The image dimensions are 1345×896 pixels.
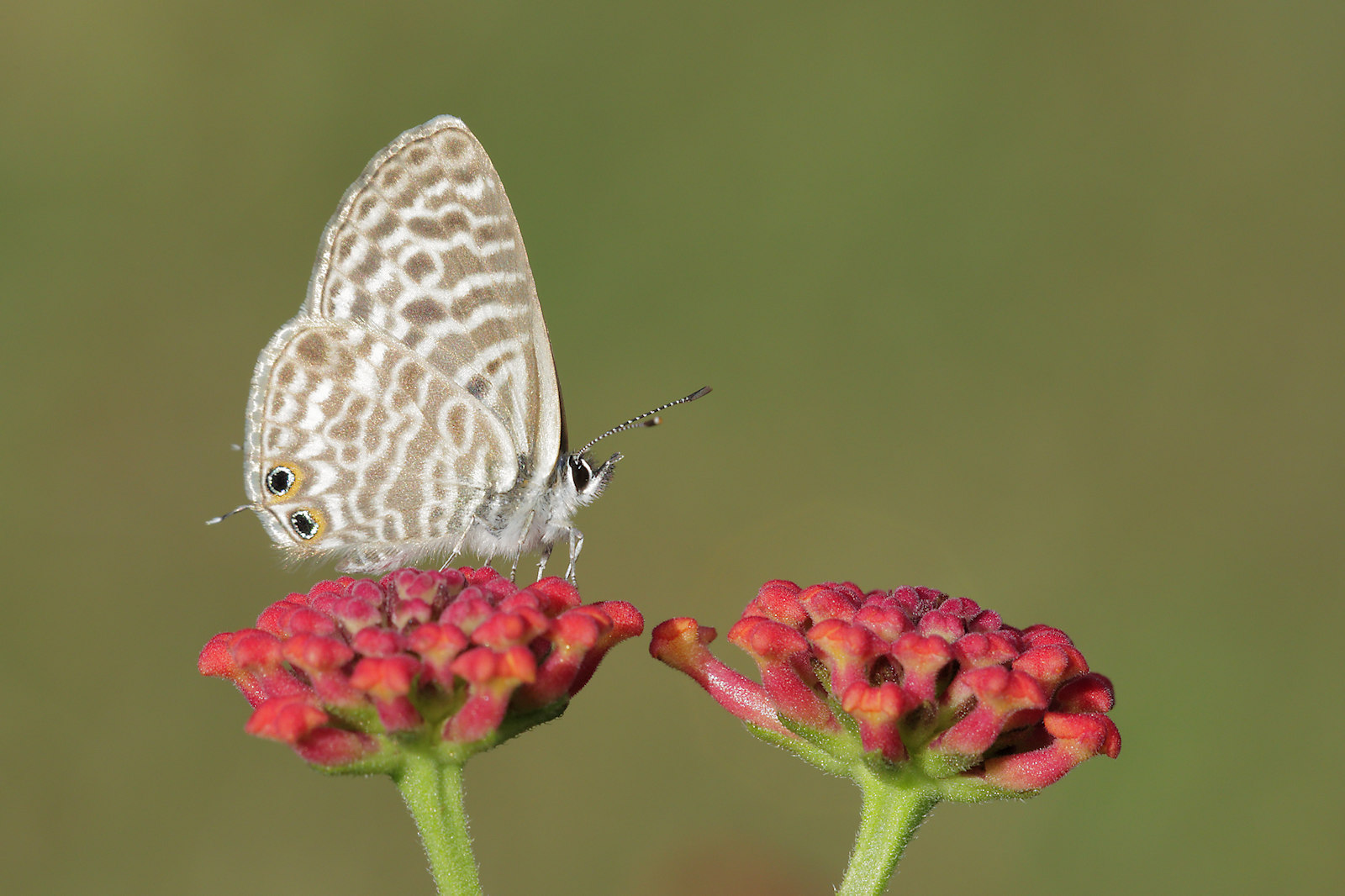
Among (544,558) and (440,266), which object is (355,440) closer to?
(440,266)

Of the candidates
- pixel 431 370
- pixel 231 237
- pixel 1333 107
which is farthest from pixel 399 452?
pixel 1333 107

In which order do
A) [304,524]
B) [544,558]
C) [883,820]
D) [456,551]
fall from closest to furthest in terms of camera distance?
[883,820] → [304,524] → [456,551] → [544,558]

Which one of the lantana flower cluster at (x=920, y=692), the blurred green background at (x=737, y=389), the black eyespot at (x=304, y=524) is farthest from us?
the blurred green background at (x=737, y=389)

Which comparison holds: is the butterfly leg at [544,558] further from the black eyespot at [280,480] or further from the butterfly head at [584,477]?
the black eyespot at [280,480]

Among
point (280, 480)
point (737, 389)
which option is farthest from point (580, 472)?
point (737, 389)

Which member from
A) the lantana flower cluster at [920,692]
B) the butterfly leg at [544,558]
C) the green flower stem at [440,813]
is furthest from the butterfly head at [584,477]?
the green flower stem at [440,813]

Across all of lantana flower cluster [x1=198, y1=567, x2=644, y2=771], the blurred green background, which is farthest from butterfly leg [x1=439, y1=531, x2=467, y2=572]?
the blurred green background

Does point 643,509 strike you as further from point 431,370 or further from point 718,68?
point 431,370
